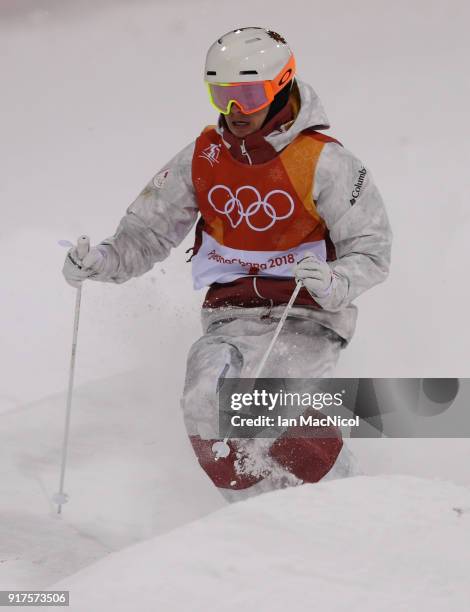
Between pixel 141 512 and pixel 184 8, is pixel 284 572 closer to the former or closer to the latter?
pixel 141 512

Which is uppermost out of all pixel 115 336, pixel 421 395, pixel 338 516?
pixel 115 336

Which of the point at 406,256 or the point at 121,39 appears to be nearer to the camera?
the point at 406,256

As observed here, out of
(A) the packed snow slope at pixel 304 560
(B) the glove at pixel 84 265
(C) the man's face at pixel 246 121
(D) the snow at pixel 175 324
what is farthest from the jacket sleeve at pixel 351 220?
(A) the packed snow slope at pixel 304 560

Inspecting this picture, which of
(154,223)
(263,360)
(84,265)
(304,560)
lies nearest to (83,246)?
(84,265)

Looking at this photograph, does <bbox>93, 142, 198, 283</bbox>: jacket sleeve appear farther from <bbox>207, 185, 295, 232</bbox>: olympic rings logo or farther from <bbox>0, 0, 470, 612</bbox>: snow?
<bbox>0, 0, 470, 612</bbox>: snow

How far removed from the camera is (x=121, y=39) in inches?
216

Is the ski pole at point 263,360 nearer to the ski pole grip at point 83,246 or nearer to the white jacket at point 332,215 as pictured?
the white jacket at point 332,215

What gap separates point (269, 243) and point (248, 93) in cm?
38

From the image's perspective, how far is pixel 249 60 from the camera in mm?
2611

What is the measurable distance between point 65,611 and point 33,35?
4.49 m

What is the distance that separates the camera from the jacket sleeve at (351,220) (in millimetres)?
2672

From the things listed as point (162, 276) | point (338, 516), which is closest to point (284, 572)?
point (338, 516)

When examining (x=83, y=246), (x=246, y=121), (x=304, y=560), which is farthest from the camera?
(x=83, y=246)

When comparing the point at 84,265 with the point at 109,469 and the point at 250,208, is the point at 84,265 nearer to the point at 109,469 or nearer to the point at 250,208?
the point at 250,208
